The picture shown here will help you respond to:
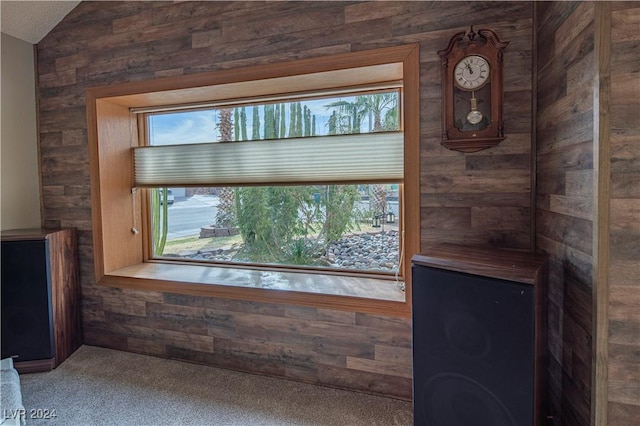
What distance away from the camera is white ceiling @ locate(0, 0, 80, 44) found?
2266mm

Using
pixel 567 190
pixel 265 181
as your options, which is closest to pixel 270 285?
pixel 265 181

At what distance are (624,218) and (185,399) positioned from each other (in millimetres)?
2294

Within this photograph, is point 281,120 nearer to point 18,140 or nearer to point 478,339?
point 478,339

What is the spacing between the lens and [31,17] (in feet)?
7.76

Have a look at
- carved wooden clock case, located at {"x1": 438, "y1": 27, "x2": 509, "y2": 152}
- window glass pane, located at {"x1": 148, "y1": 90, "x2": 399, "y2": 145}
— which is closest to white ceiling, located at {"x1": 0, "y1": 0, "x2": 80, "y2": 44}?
window glass pane, located at {"x1": 148, "y1": 90, "x2": 399, "y2": 145}

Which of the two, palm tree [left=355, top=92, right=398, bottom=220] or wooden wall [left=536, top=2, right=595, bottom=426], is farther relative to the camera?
palm tree [left=355, top=92, right=398, bottom=220]

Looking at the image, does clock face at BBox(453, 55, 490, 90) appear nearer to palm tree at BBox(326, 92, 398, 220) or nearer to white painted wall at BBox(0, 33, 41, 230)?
palm tree at BBox(326, 92, 398, 220)

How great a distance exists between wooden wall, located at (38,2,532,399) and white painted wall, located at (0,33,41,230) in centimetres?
9

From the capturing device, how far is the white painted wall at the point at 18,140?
241 cm

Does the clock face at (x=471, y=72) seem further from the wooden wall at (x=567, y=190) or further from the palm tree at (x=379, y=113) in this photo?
the palm tree at (x=379, y=113)

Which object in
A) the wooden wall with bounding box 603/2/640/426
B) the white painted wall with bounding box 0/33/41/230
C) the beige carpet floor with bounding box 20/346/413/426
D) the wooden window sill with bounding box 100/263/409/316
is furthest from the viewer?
the white painted wall with bounding box 0/33/41/230

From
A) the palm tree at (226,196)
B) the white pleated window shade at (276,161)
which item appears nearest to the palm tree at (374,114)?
the white pleated window shade at (276,161)

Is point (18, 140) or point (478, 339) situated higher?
point (18, 140)

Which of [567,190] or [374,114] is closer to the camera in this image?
[567,190]
